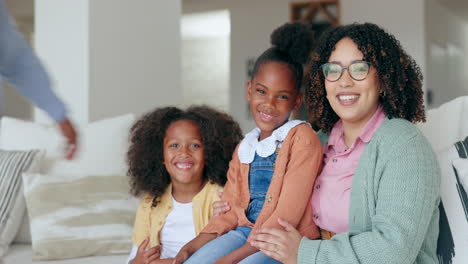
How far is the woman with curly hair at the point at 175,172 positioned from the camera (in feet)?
6.75

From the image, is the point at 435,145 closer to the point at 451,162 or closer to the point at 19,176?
the point at 451,162

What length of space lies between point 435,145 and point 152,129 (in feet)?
3.70

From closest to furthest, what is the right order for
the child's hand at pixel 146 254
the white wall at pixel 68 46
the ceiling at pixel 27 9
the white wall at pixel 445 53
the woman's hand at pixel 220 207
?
the woman's hand at pixel 220 207, the child's hand at pixel 146 254, the white wall at pixel 68 46, the white wall at pixel 445 53, the ceiling at pixel 27 9

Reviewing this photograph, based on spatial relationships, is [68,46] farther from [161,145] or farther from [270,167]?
[270,167]

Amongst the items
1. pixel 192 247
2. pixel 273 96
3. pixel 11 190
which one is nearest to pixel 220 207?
pixel 192 247

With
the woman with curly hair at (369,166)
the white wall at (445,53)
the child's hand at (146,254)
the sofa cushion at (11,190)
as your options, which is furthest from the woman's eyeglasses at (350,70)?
the white wall at (445,53)

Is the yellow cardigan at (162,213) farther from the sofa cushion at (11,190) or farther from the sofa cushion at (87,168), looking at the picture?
the sofa cushion at (11,190)

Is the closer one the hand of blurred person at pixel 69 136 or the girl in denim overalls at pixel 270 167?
the hand of blurred person at pixel 69 136

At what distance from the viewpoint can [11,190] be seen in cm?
242

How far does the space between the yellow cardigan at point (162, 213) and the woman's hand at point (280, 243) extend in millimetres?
588

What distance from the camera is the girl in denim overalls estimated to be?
1.62m

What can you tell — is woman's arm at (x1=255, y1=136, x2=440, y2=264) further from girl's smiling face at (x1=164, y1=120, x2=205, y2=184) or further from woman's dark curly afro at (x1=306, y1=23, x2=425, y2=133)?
girl's smiling face at (x1=164, y1=120, x2=205, y2=184)

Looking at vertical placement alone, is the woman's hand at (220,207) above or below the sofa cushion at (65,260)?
above

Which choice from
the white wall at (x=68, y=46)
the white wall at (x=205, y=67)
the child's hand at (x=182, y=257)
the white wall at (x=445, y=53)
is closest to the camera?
the child's hand at (x=182, y=257)
